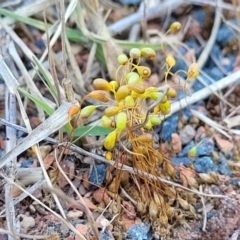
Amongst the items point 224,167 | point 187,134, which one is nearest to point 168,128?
point 187,134

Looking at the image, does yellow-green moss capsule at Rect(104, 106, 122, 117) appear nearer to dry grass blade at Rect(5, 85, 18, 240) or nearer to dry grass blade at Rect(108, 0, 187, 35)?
dry grass blade at Rect(5, 85, 18, 240)

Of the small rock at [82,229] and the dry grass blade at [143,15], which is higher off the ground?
the dry grass blade at [143,15]

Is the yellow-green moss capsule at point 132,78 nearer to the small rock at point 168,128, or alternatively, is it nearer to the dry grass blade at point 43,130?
the dry grass blade at point 43,130

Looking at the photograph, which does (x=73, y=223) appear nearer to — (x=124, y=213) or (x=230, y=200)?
(x=124, y=213)

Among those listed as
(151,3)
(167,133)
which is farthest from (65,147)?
(151,3)

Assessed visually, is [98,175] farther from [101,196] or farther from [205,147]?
[205,147]

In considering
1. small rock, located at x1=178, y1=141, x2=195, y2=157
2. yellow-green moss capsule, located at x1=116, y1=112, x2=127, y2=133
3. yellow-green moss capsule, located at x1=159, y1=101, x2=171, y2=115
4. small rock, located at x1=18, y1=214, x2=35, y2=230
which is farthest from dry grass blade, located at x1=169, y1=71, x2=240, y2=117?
small rock, located at x1=18, y1=214, x2=35, y2=230

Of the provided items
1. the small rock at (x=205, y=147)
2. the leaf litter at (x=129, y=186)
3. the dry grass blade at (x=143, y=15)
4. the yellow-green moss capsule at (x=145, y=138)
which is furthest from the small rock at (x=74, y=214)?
the dry grass blade at (x=143, y=15)
